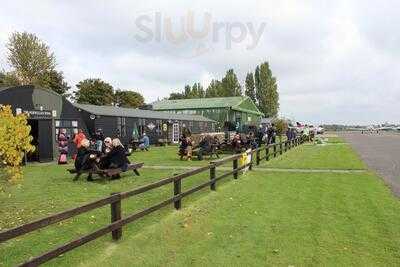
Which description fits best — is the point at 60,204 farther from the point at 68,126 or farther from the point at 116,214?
the point at 68,126

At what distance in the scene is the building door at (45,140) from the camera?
2541 centimetres

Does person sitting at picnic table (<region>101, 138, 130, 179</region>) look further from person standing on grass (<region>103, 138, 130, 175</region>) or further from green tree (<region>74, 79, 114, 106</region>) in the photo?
green tree (<region>74, 79, 114, 106</region>)

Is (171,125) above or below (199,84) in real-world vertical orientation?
below

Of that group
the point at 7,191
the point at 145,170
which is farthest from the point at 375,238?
the point at 145,170

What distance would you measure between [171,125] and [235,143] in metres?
19.9

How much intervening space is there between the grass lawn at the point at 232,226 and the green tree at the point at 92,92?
6226 cm

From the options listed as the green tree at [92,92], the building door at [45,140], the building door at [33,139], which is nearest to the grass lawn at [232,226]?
the building door at [33,139]

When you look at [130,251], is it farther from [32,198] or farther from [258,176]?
[258,176]

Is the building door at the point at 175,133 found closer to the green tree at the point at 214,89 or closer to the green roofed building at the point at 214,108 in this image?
the green roofed building at the point at 214,108

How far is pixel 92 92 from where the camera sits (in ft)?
249

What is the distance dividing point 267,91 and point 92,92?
149 ft

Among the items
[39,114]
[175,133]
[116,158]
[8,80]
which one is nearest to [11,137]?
[116,158]

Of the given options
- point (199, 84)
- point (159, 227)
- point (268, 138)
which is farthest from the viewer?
point (199, 84)

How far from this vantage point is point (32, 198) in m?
12.7
